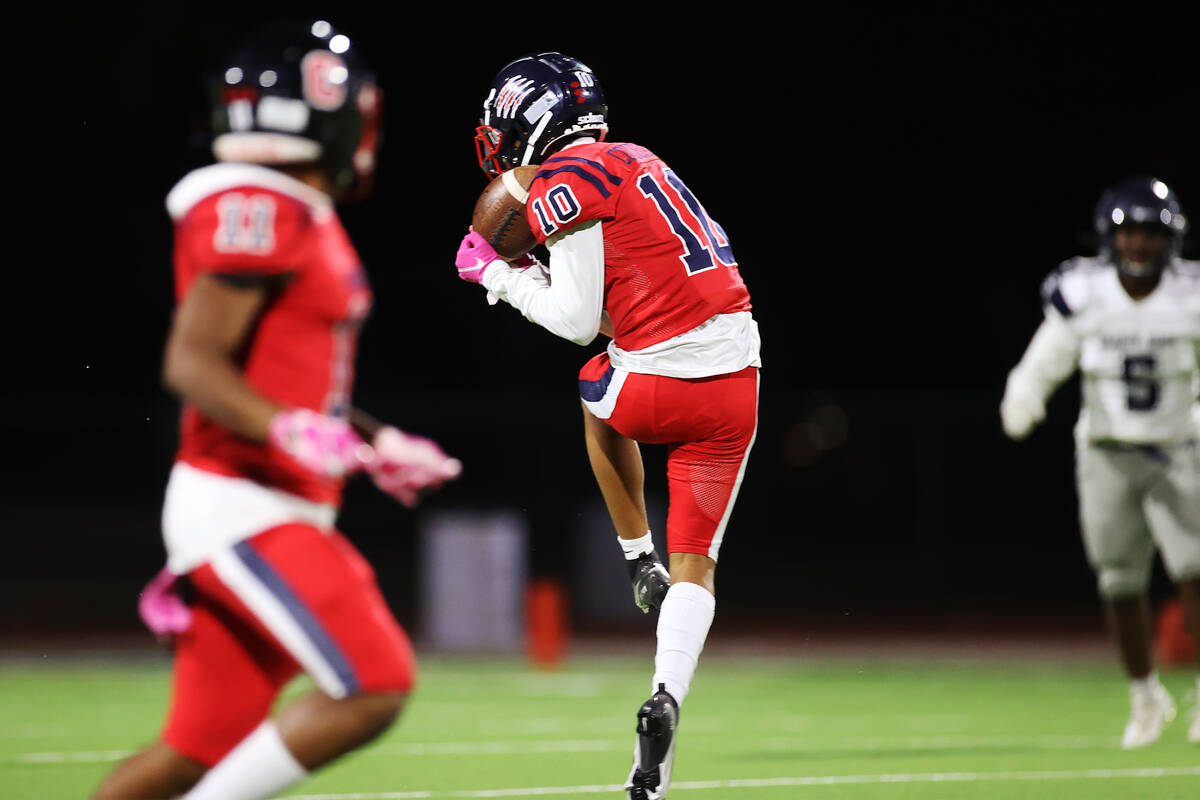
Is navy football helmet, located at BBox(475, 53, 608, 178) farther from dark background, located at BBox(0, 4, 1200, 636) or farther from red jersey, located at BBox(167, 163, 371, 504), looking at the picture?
dark background, located at BBox(0, 4, 1200, 636)

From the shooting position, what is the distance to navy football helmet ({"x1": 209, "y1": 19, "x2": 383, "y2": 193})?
3.02m

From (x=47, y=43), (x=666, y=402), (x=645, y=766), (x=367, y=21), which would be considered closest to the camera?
(x=645, y=766)

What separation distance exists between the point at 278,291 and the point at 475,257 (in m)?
2.00

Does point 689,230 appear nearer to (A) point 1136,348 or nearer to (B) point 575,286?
(B) point 575,286

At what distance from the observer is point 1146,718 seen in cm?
648

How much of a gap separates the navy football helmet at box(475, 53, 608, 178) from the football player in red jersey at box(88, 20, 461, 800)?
1735 millimetres

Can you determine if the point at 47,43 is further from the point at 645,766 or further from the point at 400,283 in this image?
the point at 645,766

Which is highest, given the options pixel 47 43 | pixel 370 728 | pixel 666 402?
pixel 47 43

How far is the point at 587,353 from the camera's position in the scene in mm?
19594

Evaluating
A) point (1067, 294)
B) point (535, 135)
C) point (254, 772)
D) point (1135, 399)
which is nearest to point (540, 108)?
point (535, 135)

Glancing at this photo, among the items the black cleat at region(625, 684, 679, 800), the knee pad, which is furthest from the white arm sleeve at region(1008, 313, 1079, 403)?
the black cleat at region(625, 684, 679, 800)

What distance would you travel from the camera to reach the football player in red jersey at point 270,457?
9.30 feet

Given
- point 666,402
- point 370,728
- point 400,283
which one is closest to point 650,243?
point 666,402

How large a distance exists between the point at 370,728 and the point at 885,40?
18391 mm
